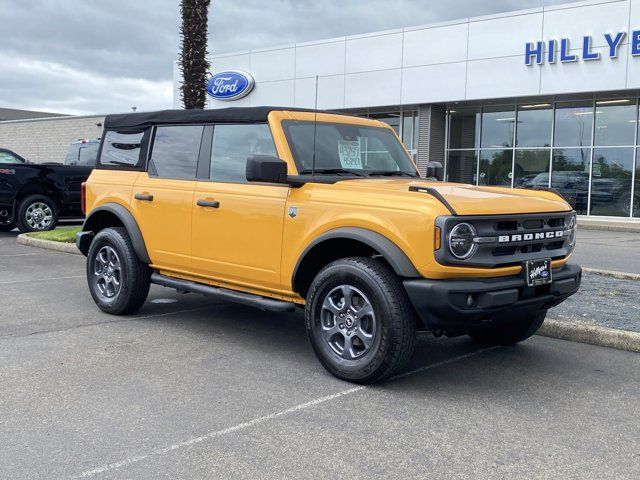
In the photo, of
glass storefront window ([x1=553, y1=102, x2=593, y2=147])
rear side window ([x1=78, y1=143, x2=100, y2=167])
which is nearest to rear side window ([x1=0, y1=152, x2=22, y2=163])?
rear side window ([x1=78, y1=143, x2=100, y2=167])

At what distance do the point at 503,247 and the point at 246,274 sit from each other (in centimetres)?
200

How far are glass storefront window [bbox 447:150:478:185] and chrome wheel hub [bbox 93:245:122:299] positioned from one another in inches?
709

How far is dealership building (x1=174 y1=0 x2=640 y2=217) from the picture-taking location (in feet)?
62.3

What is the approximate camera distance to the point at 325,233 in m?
4.57

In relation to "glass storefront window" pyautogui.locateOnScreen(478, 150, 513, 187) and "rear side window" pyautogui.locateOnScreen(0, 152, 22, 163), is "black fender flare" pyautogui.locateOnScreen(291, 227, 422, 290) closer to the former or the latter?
"rear side window" pyautogui.locateOnScreen(0, 152, 22, 163)

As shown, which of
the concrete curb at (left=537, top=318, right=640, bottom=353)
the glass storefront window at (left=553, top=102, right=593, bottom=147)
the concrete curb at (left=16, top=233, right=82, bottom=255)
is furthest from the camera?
the glass storefront window at (left=553, top=102, right=593, bottom=147)

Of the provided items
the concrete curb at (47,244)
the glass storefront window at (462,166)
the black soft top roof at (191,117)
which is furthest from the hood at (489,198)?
the glass storefront window at (462,166)

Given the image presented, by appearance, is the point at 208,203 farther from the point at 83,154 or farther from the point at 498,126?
the point at 498,126

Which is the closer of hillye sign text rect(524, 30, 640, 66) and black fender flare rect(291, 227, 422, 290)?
black fender flare rect(291, 227, 422, 290)

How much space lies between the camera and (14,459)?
3.24 meters

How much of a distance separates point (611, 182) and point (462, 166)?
5.16 metres

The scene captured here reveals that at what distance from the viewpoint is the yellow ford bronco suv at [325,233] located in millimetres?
4141

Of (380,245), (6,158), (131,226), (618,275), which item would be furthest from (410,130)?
(380,245)

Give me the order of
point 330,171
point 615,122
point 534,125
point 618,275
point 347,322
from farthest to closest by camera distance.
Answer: point 534,125, point 615,122, point 618,275, point 330,171, point 347,322
